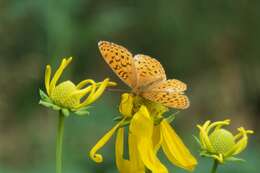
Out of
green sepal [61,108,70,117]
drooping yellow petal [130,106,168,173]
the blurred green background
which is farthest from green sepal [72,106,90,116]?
the blurred green background

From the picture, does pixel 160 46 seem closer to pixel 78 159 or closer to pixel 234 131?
pixel 234 131

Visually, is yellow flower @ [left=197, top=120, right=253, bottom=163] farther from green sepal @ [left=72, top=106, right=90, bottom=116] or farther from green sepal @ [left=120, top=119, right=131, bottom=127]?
green sepal @ [left=72, top=106, right=90, bottom=116]

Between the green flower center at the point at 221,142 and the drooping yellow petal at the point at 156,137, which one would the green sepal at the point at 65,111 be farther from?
the green flower center at the point at 221,142

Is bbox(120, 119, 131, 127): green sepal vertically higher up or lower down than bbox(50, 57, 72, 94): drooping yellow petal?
lower down

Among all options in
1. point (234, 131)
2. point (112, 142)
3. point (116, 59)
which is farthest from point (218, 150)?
point (234, 131)

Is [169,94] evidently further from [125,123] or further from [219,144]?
[219,144]

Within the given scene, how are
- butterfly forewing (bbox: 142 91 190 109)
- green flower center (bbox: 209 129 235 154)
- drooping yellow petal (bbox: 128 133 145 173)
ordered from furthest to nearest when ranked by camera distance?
green flower center (bbox: 209 129 235 154) < drooping yellow petal (bbox: 128 133 145 173) < butterfly forewing (bbox: 142 91 190 109)

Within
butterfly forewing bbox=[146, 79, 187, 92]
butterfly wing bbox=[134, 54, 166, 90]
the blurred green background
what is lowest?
the blurred green background

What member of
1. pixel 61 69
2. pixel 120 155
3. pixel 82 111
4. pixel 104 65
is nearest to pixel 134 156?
pixel 120 155
